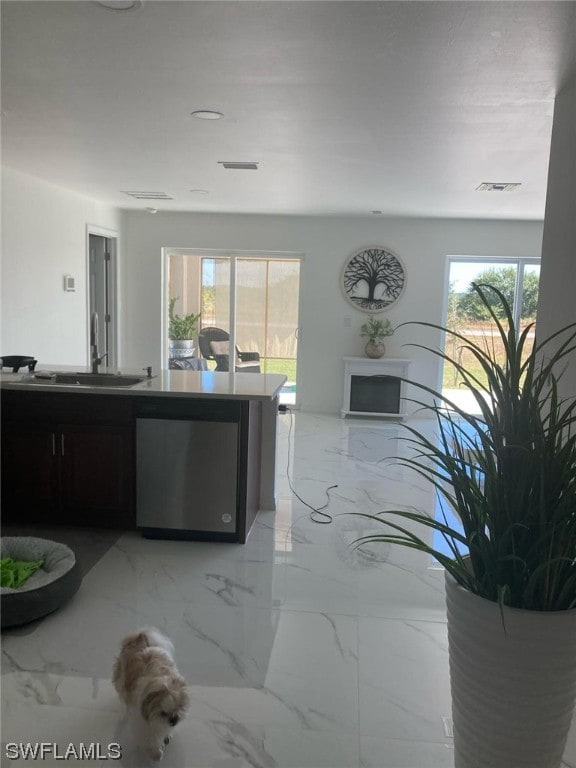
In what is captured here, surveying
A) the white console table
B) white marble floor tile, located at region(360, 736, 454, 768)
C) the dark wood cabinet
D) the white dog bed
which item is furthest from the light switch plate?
white marble floor tile, located at region(360, 736, 454, 768)

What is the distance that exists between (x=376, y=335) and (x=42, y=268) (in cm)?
385

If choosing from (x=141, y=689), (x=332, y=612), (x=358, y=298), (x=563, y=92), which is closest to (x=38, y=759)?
(x=141, y=689)

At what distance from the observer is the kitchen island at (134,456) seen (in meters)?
3.41

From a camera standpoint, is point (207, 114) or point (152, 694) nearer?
point (152, 694)

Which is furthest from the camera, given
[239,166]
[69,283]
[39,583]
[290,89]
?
[69,283]

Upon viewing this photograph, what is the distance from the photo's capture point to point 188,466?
3430mm

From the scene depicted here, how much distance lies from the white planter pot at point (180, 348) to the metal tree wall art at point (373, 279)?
6.91 feet

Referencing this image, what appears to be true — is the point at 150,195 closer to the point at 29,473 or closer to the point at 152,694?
the point at 29,473

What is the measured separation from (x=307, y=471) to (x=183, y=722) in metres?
3.11

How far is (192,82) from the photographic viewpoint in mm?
2812

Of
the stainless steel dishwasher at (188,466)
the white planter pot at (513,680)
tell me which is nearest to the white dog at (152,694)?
the white planter pot at (513,680)

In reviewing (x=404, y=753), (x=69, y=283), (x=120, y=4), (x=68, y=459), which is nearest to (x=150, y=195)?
(x=69, y=283)

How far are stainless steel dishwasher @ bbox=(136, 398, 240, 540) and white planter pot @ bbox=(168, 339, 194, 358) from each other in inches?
178

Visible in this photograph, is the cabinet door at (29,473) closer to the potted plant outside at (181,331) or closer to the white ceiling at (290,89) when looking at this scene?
the white ceiling at (290,89)
